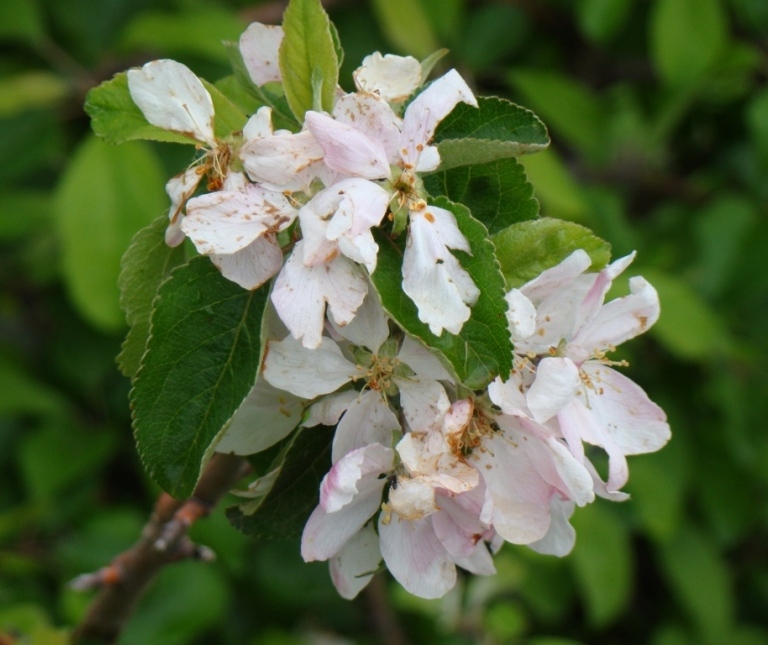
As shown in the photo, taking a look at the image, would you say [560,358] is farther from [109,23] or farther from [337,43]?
[109,23]

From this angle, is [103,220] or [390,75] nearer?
[390,75]

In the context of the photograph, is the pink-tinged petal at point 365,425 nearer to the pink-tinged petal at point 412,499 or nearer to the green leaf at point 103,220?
the pink-tinged petal at point 412,499

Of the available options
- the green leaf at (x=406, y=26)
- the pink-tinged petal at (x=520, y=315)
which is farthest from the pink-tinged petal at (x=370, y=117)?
the green leaf at (x=406, y=26)

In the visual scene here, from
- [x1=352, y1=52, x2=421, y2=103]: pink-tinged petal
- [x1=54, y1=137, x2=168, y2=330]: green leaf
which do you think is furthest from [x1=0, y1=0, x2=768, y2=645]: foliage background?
[x1=352, y1=52, x2=421, y2=103]: pink-tinged petal

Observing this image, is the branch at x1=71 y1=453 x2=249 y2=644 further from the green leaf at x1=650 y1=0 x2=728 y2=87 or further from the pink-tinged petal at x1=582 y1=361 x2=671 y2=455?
the green leaf at x1=650 y1=0 x2=728 y2=87

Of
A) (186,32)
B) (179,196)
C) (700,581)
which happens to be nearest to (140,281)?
(179,196)

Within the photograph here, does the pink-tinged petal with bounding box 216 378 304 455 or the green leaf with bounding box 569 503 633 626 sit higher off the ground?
the pink-tinged petal with bounding box 216 378 304 455

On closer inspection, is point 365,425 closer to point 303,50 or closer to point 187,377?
point 187,377
